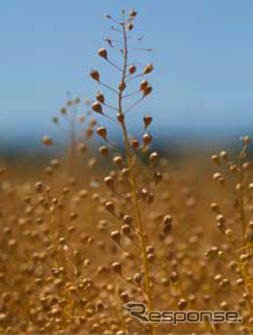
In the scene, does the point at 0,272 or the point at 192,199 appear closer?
the point at 0,272

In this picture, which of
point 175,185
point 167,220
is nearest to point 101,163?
point 175,185

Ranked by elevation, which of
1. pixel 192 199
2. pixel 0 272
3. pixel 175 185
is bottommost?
pixel 0 272

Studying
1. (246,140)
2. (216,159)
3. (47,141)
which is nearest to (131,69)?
(246,140)

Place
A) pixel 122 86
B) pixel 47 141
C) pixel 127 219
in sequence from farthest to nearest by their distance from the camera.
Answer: pixel 47 141, pixel 127 219, pixel 122 86

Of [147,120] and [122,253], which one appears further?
[122,253]

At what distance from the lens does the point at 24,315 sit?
2881mm

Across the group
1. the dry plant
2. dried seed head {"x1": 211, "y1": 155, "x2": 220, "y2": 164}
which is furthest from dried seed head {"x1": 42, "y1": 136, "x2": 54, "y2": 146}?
dried seed head {"x1": 211, "y1": 155, "x2": 220, "y2": 164}

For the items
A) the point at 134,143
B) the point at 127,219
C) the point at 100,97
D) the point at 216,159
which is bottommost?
the point at 127,219

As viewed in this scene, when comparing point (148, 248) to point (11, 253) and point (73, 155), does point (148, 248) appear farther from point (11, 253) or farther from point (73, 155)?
point (73, 155)

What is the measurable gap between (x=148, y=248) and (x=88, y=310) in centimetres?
43

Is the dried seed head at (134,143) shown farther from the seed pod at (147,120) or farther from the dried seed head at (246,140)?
the dried seed head at (246,140)

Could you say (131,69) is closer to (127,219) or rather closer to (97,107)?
(97,107)

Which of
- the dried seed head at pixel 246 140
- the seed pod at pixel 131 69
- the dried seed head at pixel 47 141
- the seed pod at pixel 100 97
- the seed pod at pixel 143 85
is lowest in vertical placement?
the seed pod at pixel 100 97

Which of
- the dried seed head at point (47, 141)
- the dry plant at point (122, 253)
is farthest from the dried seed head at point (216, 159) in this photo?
the dried seed head at point (47, 141)
